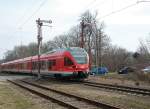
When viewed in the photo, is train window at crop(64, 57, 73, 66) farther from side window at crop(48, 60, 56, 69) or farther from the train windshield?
side window at crop(48, 60, 56, 69)

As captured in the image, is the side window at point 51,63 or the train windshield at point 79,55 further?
the side window at point 51,63

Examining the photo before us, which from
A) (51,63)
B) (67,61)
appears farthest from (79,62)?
(51,63)

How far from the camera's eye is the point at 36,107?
16328 mm

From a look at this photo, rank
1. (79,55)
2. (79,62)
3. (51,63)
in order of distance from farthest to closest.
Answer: (51,63) < (79,55) < (79,62)

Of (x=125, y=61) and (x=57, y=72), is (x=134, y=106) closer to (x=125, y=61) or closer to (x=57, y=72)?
(x=57, y=72)

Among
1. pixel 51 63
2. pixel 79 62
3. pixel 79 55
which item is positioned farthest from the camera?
pixel 51 63

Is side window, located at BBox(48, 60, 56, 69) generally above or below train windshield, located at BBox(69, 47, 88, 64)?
below

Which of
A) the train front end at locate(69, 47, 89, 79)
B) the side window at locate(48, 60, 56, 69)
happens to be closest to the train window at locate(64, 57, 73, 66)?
the train front end at locate(69, 47, 89, 79)

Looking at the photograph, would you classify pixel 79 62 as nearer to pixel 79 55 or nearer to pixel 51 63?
pixel 79 55

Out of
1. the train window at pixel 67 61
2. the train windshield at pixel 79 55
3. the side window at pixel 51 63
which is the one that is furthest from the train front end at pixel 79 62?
the side window at pixel 51 63

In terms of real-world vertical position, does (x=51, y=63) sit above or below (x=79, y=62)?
above

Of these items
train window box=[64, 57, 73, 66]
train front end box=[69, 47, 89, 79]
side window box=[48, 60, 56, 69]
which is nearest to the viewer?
train front end box=[69, 47, 89, 79]

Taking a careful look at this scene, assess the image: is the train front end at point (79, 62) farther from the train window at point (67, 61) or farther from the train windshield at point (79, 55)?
the train window at point (67, 61)

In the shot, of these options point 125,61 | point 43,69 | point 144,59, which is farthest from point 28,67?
point 125,61
